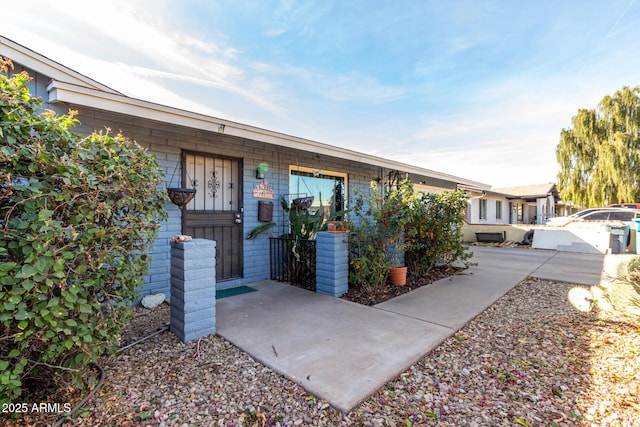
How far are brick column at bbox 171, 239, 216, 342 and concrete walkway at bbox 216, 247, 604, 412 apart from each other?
27cm

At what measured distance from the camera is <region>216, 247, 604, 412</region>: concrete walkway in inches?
84.1

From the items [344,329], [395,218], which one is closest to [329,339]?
[344,329]

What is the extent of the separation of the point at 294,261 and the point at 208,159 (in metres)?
2.20

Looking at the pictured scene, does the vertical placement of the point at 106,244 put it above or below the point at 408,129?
below

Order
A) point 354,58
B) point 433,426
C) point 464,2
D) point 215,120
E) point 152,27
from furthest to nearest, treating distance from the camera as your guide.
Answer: point 354,58 → point 464,2 → point 152,27 → point 215,120 → point 433,426

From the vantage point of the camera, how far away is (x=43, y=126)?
1.77 m

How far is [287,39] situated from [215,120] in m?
3.89

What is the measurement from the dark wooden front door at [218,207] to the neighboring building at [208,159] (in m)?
0.01

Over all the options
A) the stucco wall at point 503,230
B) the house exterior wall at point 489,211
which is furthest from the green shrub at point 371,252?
the house exterior wall at point 489,211

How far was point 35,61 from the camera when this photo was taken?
330 centimetres

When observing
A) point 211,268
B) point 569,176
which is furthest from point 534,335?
point 569,176

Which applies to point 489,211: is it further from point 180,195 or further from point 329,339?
point 180,195

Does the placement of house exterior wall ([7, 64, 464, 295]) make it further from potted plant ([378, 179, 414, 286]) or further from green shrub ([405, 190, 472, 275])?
green shrub ([405, 190, 472, 275])

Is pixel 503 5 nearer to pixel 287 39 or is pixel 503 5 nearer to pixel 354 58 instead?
pixel 354 58
